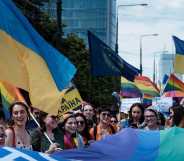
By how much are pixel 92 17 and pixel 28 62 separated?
9868 cm

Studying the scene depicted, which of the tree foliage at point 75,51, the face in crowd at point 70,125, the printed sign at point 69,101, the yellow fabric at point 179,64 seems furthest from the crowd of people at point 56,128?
the tree foliage at point 75,51

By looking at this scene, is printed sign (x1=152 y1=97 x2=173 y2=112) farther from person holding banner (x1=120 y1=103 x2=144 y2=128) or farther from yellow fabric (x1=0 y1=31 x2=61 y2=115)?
yellow fabric (x1=0 y1=31 x2=61 y2=115)

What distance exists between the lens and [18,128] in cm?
734

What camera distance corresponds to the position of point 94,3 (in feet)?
338

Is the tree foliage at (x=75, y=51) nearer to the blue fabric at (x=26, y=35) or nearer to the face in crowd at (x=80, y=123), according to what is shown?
the face in crowd at (x=80, y=123)

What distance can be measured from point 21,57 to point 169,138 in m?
2.36

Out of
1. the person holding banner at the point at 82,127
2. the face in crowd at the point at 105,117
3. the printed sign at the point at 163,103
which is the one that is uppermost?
the person holding banner at the point at 82,127

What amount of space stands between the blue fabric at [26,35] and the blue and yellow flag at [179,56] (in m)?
9.28

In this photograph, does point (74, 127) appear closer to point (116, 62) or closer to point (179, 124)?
point (179, 124)

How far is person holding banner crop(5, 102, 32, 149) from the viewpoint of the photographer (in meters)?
7.24

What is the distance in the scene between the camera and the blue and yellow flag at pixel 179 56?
17.1m

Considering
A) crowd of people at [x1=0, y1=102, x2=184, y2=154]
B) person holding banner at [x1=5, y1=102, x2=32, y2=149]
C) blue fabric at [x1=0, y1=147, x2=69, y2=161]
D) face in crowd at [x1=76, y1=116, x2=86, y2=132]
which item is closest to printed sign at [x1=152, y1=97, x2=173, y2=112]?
crowd of people at [x1=0, y1=102, x2=184, y2=154]

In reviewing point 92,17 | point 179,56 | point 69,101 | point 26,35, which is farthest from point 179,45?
point 92,17

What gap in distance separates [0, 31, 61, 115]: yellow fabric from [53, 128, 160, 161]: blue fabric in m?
1.56
